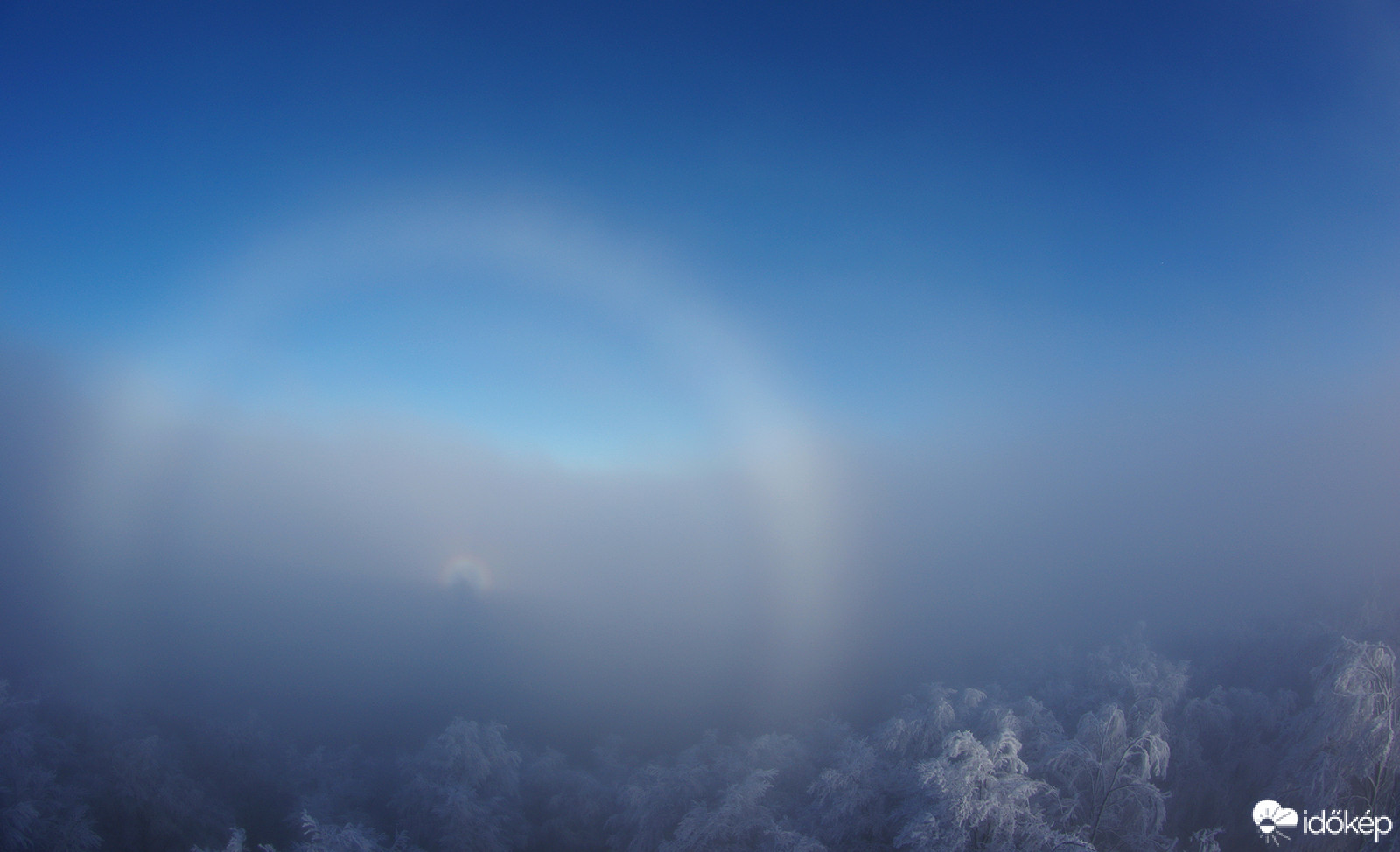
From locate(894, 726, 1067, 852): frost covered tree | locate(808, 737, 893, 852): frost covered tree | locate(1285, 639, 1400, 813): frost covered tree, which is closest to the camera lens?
locate(894, 726, 1067, 852): frost covered tree

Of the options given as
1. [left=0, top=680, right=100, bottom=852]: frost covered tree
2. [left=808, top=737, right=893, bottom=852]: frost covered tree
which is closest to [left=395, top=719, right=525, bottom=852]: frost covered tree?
[left=0, top=680, right=100, bottom=852]: frost covered tree

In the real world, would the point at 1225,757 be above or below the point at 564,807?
above

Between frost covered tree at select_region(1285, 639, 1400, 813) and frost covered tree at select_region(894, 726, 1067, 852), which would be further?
frost covered tree at select_region(1285, 639, 1400, 813)

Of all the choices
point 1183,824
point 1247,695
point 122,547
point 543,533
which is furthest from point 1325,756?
point 122,547

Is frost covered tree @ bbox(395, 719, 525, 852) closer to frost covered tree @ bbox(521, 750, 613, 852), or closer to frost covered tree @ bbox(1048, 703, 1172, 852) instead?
frost covered tree @ bbox(521, 750, 613, 852)

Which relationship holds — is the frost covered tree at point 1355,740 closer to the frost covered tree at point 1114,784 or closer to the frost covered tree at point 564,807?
the frost covered tree at point 1114,784

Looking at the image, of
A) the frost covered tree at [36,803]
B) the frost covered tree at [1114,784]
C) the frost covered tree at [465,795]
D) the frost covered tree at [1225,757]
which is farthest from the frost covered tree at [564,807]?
the frost covered tree at [1225,757]

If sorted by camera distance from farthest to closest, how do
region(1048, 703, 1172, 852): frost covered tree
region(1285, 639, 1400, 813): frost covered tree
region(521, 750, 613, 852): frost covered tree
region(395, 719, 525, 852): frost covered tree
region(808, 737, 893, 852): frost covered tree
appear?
region(521, 750, 613, 852): frost covered tree, region(395, 719, 525, 852): frost covered tree, region(808, 737, 893, 852): frost covered tree, region(1048, 703, 1172, 852): frost covered tree, region(1285, 639, 1400, 813): frost covered tree

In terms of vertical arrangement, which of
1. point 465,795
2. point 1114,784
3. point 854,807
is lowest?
point 465,795

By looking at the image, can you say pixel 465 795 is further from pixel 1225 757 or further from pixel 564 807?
pixel 1225 757

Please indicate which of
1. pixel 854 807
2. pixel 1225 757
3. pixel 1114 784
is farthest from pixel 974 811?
pixel 1225 757

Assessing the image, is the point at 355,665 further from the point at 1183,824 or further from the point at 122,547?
the point at 122,547
